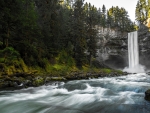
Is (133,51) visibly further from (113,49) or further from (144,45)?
(113,49)

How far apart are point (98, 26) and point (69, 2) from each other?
30.9 m

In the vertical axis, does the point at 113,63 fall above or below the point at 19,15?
below

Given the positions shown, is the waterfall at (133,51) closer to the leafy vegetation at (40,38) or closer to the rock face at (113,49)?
the rock face at (113,49)

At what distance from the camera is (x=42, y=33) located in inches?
979

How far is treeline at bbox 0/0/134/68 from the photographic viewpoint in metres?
16.9

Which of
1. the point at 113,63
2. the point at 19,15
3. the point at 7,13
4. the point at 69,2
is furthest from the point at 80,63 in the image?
the point at 69,2

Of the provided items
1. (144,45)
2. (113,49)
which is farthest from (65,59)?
(144,45)

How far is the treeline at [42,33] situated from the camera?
1694 cm

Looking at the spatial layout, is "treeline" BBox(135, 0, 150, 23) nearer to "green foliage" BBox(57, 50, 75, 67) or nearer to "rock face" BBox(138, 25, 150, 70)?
"rock face" BBox(138, 25, 150, 70)

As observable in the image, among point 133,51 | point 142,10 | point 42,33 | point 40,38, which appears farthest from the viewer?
point 142,10

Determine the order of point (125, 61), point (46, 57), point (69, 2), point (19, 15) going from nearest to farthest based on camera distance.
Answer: point (19, 15) → point (46, 57) → point (125, 61) → point (69, 2)

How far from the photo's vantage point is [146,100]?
745 cm

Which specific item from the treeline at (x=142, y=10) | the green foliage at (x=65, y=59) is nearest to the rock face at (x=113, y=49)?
the treeline at (x=142, y=10)

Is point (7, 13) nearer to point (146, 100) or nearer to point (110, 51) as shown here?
point (146, 100)
